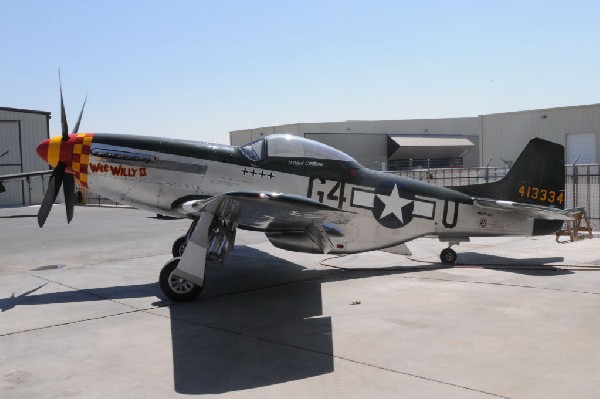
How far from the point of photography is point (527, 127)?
38562 millimetres

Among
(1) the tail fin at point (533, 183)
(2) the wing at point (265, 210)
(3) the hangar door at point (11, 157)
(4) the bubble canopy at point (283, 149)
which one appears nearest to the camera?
(2) the wing at point (265, 210)

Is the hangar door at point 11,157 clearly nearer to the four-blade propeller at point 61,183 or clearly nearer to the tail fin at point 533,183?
the four-blade propeller at point 61,183

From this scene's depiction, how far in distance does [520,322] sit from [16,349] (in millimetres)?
5810

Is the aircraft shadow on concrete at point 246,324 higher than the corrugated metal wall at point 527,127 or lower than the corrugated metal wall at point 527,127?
lower

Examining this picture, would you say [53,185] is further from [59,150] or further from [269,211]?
[269,211]

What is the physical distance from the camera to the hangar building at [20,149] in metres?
39.9

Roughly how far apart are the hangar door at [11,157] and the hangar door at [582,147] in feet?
128

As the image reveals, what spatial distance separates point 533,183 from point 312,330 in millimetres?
6920

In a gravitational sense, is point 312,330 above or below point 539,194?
below

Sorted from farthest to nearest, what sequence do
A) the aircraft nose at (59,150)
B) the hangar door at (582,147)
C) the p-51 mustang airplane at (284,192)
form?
the hangar door at (582,147), the aircraft nose at (59,150), the p-51 mustang airplane at (284,192)

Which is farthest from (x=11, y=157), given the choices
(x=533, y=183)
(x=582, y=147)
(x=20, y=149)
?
(x=582, y=147)

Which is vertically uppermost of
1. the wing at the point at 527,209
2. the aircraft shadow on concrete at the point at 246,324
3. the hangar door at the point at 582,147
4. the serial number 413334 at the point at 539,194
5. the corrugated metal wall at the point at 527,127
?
the corrugated metal wall at the point at 527,127

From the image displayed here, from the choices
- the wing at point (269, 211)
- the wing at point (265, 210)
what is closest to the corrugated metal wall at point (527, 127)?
the wing at point (269, 211)

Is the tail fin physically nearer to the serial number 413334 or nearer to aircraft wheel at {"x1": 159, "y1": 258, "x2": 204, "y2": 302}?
the serial number 413334
